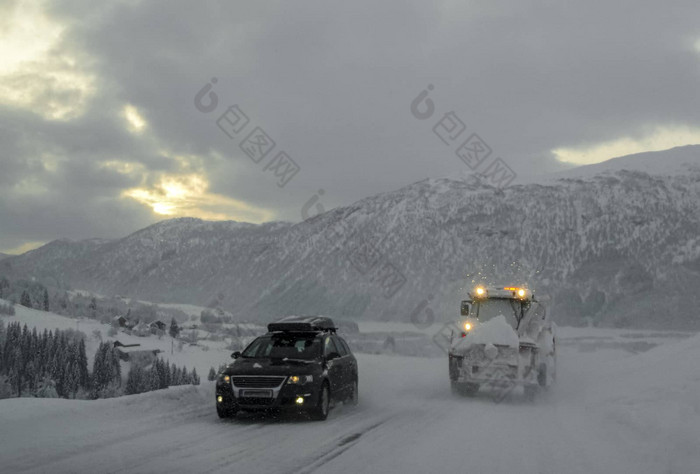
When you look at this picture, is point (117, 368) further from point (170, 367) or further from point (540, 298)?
point (540, 298)

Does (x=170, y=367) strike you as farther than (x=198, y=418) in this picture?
Yes

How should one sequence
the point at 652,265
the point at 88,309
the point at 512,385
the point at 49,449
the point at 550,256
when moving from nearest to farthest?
the point at 49,449 < the point at 512,385 < the point at 88,309 < the point at 652,265 < the point at 550,256

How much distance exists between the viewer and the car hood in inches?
489

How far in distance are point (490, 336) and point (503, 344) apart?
46 cm

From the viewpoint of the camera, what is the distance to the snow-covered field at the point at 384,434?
27.5ft

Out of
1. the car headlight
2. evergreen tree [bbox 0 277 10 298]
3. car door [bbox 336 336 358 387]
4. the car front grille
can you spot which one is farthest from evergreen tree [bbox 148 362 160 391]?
evergreen tree [bbox 0 277 10 298]

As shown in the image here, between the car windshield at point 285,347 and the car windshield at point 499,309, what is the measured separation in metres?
7.73

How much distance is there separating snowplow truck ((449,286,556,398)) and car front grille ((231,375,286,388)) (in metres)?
6.87

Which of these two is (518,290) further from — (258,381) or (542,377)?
(258,381)

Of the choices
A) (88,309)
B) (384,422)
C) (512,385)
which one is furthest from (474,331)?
(88,309)

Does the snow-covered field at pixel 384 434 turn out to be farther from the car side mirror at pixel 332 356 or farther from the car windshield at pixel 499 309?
the car windshield at pixel 499 309

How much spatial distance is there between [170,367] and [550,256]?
397 feet

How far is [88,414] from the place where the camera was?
11992 mm

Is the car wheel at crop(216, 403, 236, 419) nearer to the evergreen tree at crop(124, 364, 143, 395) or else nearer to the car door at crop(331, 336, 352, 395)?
the car door at crop(331, 336, 352, 395)
